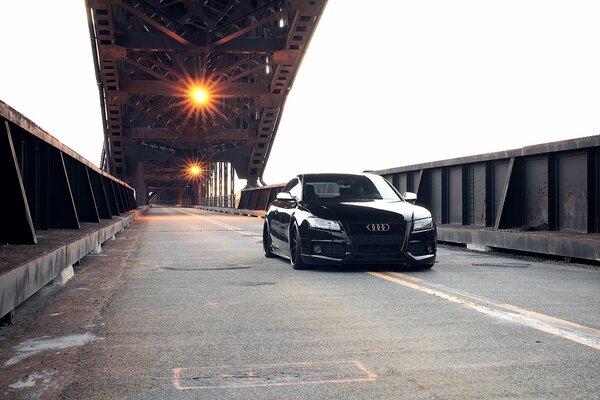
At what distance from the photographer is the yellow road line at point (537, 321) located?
5.88 m

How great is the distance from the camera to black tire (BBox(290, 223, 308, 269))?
37.1 feet

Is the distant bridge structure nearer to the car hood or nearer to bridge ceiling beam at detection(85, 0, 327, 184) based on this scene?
bridge ceiling beam at detection(85, 0, 327, 184)

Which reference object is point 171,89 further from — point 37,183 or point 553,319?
point 553,319

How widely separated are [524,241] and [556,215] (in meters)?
0.97

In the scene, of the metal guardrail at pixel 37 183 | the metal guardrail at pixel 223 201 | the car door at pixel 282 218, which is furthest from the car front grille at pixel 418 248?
the metal guardrail at pixel 223 201

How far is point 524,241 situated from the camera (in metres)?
14.1

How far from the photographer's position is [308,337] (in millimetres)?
5961

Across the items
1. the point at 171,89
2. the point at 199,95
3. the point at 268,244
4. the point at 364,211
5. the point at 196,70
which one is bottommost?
the point at 268,244

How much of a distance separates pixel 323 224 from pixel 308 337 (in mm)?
5118

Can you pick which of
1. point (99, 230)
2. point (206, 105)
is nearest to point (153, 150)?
point (206, 105)

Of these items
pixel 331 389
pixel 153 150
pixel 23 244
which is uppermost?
pixel 153 150

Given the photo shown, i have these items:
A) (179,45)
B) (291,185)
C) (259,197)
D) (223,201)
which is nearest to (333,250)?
(291,185)

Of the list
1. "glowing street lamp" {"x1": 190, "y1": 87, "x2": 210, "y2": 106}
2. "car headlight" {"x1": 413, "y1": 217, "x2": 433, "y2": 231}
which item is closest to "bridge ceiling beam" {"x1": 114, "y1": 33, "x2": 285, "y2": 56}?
"glowing street lamp" {"x1": 190, "y1": 87, "x2": 210, "y2": 106}

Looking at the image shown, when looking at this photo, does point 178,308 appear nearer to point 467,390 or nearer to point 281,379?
point 281,379
